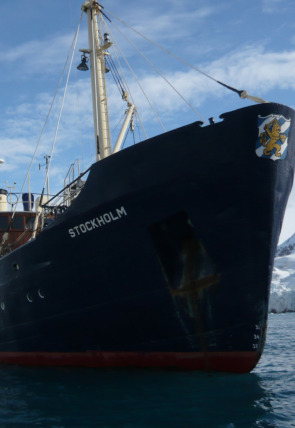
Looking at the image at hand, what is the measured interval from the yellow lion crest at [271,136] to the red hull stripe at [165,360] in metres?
Answer: 4.75

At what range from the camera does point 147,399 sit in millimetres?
8375

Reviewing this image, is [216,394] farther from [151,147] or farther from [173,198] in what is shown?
[151,147]

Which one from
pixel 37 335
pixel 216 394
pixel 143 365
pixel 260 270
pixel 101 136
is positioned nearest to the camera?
pixel 216 394

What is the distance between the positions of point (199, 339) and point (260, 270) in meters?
2.16

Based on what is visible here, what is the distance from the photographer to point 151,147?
386 inches

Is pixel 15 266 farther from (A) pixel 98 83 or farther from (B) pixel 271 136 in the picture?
(B) pixel 271 136

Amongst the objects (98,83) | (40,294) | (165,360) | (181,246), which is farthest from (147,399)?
(98,83)

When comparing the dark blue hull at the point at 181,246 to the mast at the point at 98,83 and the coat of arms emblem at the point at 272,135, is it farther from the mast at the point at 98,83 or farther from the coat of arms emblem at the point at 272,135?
the mast at the point at 98,83

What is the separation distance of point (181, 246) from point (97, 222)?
7.07ft

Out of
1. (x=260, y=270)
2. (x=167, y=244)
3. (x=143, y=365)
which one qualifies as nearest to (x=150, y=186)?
(x=167, y=244)

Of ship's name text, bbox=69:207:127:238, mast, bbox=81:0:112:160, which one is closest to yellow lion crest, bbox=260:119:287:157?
ship's name text, bbox=69:207:127:238

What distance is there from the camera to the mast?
14.1 metres

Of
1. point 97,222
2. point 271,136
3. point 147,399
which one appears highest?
point 271,136

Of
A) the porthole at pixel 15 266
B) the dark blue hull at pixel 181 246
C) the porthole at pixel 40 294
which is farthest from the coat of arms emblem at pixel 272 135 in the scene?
the porthole at pixel 15 266
